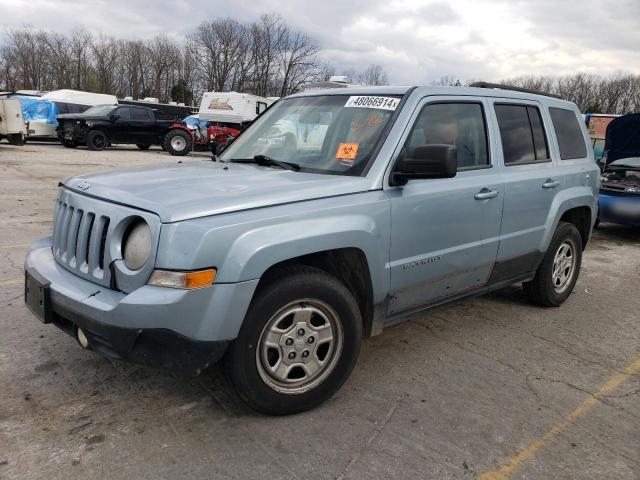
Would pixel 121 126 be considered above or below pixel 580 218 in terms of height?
above

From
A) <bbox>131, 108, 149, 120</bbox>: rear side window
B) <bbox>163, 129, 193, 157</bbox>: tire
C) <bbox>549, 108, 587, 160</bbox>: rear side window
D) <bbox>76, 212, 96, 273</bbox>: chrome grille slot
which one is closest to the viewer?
<bbox>76, 212, 96, 273</bbox>: chrome grille slot

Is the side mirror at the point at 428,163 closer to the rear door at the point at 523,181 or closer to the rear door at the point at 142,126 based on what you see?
the rear door at the point at 523,181

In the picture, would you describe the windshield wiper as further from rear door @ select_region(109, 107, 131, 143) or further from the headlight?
rear door @ select_region(109, 107, 131, 143)

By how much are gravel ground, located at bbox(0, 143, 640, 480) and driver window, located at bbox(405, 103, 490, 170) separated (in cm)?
141

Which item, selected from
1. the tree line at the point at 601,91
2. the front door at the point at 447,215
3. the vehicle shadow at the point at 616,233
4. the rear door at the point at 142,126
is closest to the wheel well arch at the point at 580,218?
the front door at the point at 447,215

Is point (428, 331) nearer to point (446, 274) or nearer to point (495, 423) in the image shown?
point (446, 274)

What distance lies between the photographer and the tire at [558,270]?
187 inches

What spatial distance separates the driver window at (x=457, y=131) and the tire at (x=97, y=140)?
18720 millimetres

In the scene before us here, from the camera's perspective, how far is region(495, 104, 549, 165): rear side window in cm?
411

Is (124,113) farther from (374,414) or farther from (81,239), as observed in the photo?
(374,414)

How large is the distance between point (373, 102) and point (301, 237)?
1.31 m

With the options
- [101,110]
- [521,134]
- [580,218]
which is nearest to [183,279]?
[521,134]

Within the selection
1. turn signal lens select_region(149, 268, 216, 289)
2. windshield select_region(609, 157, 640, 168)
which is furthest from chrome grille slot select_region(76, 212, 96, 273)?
windshield select_region(609, 157, 640, 168)

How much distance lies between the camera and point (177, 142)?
2122cm
